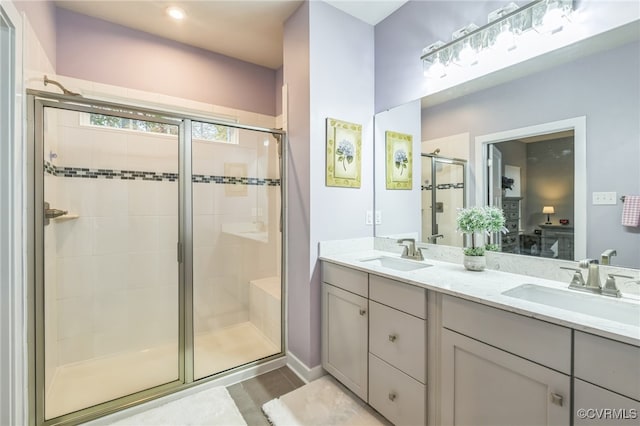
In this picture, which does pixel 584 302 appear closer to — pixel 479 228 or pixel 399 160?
pixel 479 228

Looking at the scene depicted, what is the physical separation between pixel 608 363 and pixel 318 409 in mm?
1417

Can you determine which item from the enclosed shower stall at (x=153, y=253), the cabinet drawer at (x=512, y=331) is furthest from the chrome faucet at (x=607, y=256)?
the enclosed shower stall at (x=153, y=253)

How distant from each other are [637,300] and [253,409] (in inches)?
77.5

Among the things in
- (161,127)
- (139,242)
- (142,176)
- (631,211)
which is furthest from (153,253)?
(631,211)

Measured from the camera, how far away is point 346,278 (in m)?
1.83

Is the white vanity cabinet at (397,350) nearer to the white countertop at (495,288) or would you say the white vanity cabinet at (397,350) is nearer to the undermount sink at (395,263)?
the white countertop at (495,288)

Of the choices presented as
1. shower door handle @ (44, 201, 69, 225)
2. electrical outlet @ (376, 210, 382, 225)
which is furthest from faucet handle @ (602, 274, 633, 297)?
shower door handle @ (44, 201, 69, 225)

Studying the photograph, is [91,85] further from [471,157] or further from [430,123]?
[471,157]

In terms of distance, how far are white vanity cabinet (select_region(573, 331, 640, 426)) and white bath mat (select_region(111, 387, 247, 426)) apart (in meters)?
1.56

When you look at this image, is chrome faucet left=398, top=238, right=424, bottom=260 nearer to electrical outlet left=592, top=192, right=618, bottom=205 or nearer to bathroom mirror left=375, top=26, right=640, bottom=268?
bathroom mirror left=375, top=26, right=640, bottom=268

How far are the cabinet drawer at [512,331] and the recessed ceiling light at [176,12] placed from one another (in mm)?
2681

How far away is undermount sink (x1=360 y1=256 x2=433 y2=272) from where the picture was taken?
6.26 feet

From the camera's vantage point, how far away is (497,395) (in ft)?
3.58

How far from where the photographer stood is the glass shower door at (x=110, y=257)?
6.37ft
